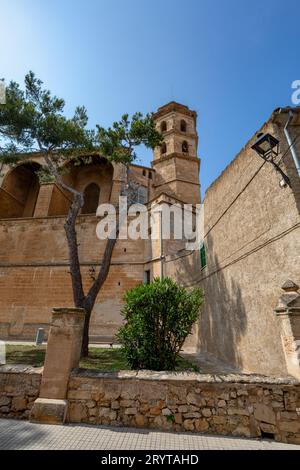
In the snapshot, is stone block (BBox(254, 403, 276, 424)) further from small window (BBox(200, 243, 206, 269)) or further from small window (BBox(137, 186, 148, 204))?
small window (BBox(137, 186, 148, 204))

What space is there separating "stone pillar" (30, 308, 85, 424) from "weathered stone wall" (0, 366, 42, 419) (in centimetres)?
24

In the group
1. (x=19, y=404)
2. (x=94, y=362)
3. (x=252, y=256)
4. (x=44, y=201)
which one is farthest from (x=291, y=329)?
(x=44, y=201)

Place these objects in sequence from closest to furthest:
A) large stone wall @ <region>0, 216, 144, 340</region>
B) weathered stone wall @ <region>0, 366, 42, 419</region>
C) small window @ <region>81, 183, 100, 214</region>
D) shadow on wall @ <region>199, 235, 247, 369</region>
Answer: weathered stone wall @ <region>0, 366, 42, 419</region> < shadow on wall @ <region>199, 235, 247, 369</region> < large stone wall @ <region>0, 216, 144, 340</region> < small window @ <region>81, 183, 100, 214</region>

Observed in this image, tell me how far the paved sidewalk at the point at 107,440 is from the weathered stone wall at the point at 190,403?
15 cm

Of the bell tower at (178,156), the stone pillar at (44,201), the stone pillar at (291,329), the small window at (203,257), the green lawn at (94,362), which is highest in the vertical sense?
the bell tower at (178,156)

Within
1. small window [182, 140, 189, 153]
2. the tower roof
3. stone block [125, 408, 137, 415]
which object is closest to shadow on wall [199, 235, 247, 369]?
stone block [125, 408, 137, 415]

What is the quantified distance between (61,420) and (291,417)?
3627 millimetres

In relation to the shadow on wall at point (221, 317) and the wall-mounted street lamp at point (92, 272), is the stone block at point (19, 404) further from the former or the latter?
the wall-mounted street lamp at point (92, 272)

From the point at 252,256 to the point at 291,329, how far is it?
2.48 meters

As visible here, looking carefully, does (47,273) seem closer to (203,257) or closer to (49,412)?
(203,257)

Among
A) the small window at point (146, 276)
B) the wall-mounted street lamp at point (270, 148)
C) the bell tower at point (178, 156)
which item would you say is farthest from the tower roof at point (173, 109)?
the wall-mounted street lamp at point (270, 148)

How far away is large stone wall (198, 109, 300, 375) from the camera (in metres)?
4.95

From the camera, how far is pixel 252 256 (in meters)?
6.04

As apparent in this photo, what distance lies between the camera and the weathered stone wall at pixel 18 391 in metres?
3.94
